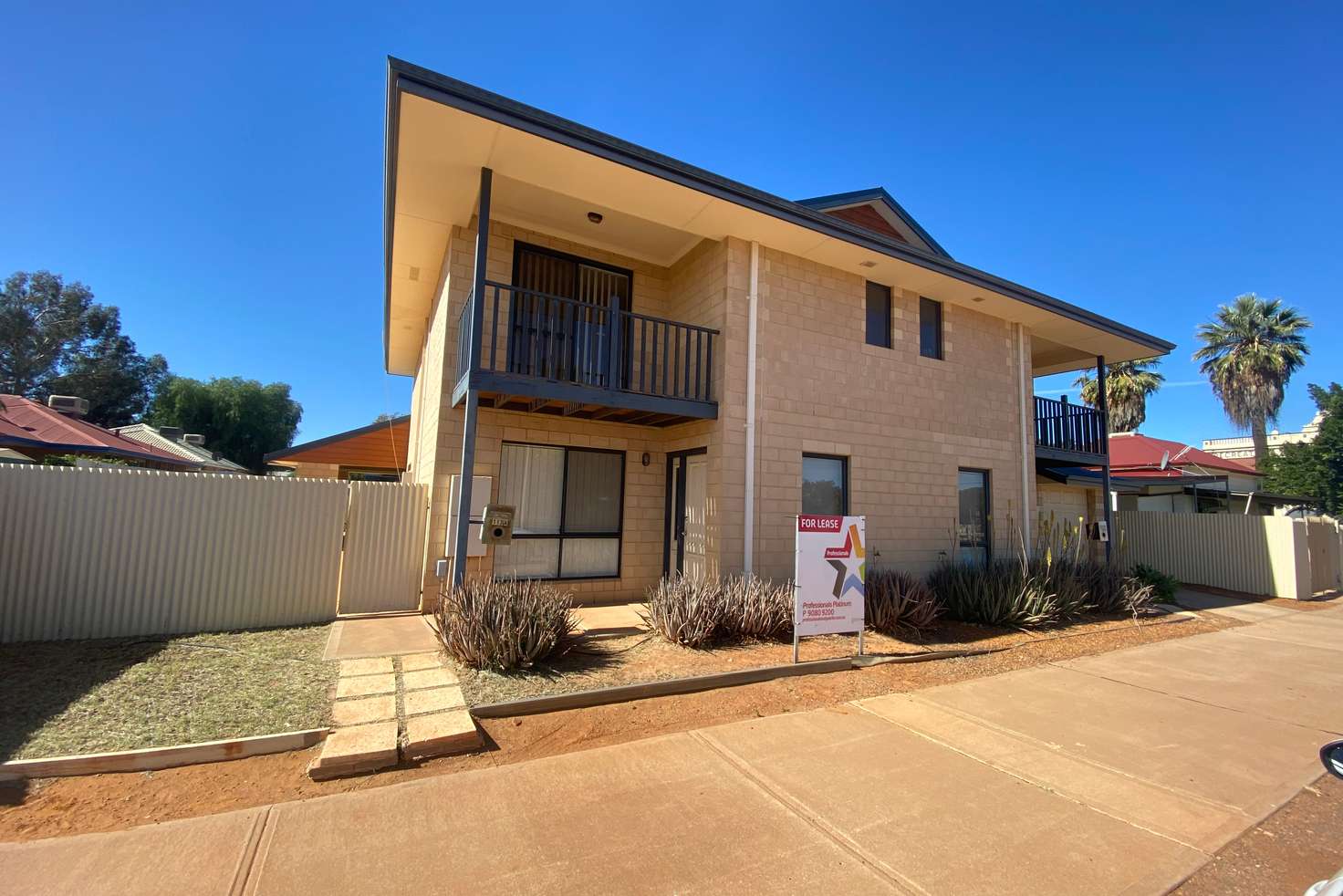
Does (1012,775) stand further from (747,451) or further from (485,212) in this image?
(485,212)

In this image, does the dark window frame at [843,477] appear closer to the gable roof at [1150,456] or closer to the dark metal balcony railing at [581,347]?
the dark metal balcony railing at [581,347]

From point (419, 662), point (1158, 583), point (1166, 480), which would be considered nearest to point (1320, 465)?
point (1166, 480)

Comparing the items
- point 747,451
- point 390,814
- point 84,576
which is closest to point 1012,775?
point 390,814

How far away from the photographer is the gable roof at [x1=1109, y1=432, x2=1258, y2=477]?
17.1 meters

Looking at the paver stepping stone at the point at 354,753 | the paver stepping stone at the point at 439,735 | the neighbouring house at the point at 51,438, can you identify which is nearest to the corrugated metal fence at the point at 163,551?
the paver stepping stone at the point at 354,753

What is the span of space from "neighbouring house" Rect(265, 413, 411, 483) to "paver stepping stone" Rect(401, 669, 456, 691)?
1139 cm

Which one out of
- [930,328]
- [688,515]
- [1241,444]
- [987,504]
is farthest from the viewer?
[1241,444]

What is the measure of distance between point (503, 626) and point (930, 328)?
31.1 feet

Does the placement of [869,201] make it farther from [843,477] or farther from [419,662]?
[419,662]

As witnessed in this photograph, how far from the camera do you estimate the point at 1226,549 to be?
1408cm

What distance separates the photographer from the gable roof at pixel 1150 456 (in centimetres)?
1706

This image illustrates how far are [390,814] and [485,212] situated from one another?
21.0 feet

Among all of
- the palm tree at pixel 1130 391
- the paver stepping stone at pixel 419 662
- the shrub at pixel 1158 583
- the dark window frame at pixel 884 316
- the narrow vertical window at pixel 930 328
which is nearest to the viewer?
the paver stepping stone at pixel 419 662

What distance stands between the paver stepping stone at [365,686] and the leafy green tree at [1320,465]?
34552mm
